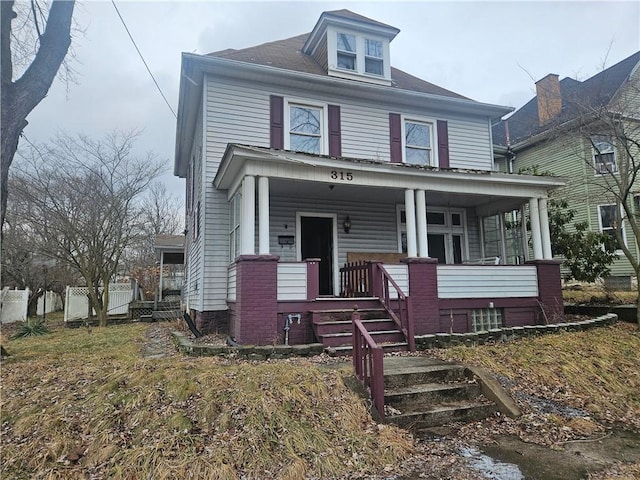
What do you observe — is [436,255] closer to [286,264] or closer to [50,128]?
[286,264]

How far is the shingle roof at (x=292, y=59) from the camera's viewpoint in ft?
34.1

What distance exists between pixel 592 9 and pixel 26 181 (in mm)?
20337

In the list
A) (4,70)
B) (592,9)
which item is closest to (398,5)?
(592,9)

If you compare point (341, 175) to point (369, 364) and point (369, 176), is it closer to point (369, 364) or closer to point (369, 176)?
point (369, 176)

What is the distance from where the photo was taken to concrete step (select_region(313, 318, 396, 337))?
7.16 metres

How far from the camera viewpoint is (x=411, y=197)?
880 cm

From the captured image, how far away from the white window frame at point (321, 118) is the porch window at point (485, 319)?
17.6 feet

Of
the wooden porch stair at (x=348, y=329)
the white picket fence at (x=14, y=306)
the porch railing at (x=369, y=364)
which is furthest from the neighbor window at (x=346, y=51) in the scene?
the white picket fence at (x=14, y=306)

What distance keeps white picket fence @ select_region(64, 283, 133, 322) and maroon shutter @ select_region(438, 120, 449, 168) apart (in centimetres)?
1398

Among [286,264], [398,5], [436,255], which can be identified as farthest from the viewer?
[398,5]

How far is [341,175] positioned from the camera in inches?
325

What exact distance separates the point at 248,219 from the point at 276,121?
12.1 ft

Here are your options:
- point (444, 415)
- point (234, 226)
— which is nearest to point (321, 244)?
point (234, 226)

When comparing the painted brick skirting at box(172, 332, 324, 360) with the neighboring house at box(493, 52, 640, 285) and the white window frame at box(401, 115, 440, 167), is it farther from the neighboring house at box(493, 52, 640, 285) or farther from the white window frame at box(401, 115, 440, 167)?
the neighboring house at box(493, 52, 640, 285)
